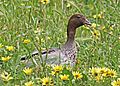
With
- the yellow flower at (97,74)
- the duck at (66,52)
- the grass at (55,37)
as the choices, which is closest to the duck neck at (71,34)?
the duck at (66,52)

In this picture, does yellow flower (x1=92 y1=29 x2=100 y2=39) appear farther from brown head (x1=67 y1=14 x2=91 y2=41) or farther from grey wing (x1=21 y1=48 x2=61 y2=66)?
grey wing (x1=21 y1=48 x2=61 y2=66)

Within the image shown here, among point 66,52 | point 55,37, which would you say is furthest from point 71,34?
point 55,37

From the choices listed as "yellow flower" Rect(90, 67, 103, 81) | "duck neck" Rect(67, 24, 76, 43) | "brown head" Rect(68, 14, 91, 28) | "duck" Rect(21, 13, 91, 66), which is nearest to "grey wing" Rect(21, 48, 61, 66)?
"duck" Rect(21, 13, 91, 66)

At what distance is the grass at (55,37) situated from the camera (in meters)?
4.30

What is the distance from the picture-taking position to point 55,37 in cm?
583

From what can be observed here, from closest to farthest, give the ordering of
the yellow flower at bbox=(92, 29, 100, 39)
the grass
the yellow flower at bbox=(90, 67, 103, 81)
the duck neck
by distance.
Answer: the yellow flower at bbox=(90, 67, 103, 81) → the grass → the duck neck → the yellow flower at bbox=(92, 29, 100, 39)

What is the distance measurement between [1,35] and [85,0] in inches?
83.4

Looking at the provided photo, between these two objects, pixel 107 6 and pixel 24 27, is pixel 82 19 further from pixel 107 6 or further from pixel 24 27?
pixel 107 6

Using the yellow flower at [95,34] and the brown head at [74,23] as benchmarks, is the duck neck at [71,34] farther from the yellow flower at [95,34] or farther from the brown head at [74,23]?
the yellow flower at [95,34]

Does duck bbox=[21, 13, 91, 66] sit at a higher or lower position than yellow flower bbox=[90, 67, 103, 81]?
lower

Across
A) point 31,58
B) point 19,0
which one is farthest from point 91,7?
point 31,58

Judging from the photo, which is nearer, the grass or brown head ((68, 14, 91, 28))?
the grass

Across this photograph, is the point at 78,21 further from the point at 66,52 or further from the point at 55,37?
the point at 55,37

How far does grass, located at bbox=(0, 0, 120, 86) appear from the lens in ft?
14.1
